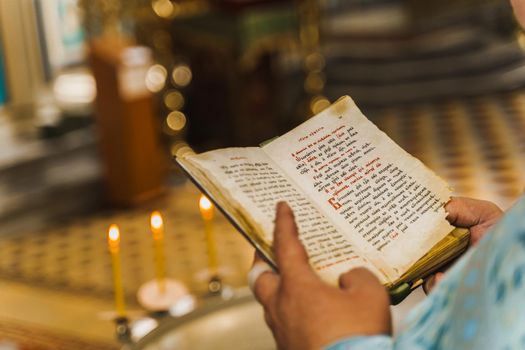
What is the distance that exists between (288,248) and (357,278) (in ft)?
0.34

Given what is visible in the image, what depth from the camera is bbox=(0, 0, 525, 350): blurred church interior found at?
15.9 ft

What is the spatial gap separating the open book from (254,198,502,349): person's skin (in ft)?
0.16

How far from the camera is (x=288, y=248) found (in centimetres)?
120

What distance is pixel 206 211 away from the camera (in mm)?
2533

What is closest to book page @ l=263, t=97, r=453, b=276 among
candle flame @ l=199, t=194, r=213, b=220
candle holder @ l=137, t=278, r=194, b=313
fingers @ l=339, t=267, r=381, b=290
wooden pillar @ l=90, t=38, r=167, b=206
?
fingers @ l=339, t=267, r=381, b=290

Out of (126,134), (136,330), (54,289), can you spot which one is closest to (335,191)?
(136,330)

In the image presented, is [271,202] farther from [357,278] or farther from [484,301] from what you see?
[484,301]

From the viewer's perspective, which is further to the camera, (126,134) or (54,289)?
(126,134)

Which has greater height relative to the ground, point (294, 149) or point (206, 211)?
point (294, 149)

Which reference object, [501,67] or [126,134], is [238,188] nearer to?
[126,134]

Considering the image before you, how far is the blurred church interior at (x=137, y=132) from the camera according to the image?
4840 mm

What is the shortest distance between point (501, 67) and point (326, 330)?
327 inches

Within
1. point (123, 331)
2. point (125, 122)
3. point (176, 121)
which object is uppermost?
point (123, 331)

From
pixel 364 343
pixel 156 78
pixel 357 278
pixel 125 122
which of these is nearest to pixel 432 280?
pixel 357 278
